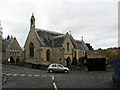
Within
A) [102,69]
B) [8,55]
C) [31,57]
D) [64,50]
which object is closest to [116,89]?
[102,69]

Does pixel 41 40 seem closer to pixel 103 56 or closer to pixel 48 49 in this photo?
pixel 48 49

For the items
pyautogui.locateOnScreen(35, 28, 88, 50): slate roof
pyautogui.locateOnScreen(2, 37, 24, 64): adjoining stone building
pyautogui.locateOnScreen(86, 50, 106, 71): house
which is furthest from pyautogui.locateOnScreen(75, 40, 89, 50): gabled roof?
pyautogui.locateOnScreen(86, 50, 106, 71): house

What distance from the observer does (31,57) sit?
53.4m

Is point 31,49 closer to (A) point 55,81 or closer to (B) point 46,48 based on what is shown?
(B) point 46,48

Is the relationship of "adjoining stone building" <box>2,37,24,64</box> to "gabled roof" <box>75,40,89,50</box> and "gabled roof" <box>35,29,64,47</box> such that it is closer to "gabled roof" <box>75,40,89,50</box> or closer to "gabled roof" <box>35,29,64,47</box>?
"gabled roof" <box>35,29,64,47</box>

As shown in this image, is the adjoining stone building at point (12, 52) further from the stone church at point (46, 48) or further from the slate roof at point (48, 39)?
the slate roof at point (48, 39)

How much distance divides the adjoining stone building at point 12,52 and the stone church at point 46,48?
327 cm

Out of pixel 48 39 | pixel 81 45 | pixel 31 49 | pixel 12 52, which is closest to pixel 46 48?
pixel 48 39

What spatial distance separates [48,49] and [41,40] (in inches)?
118

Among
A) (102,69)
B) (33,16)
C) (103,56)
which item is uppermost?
(33,16)

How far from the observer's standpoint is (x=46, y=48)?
50.8 meters

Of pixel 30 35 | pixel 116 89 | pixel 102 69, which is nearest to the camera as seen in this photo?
pixel 116 89

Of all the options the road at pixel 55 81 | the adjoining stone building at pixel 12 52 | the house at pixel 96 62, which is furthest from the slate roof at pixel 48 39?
the road at pixel 55 81

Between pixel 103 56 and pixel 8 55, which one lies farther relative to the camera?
pixel 8 55
